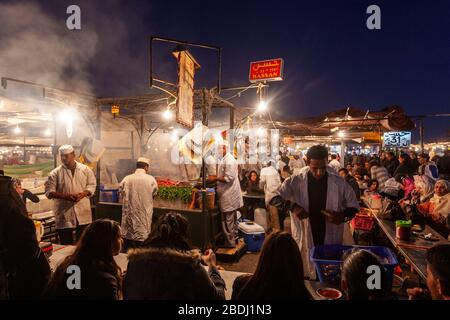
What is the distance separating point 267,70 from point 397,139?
412 inches

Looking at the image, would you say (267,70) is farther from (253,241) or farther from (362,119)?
(253,241)

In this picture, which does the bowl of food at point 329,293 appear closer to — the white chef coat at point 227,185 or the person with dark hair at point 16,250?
the person with dark hair at point 16,250

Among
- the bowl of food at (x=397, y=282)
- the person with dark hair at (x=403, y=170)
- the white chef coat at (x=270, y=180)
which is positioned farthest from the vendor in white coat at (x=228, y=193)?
the person with dark hair at (x=403, y=170)

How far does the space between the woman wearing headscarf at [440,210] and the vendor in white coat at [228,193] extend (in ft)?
13.6

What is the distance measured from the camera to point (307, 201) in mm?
3934

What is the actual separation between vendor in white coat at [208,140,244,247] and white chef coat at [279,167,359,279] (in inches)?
122

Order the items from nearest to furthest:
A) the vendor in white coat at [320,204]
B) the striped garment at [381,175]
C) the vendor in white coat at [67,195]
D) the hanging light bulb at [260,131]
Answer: the vendor in white coat at [320,204], the vendor in white coat at [67,195], the striped garment at [381,175], the hanging light bulb at [260,131]

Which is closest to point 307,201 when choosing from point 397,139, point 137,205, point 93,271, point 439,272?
point 439,272

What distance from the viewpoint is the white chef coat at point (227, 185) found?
23.4 feet

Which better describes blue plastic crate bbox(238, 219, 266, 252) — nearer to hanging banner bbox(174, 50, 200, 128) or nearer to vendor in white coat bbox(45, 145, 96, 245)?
hanging banner bbox(174, 50, 200, 128)

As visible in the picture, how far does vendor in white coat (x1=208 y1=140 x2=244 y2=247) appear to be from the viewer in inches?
280

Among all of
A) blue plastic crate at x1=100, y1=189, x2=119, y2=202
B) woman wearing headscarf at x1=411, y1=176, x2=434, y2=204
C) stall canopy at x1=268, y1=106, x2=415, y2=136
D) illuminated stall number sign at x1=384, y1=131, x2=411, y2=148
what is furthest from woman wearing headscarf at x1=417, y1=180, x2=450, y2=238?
illuminated stall number sign at x1=384, y1=131, x2=411, y2=148

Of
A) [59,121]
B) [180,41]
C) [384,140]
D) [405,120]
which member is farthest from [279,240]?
[384,140]
